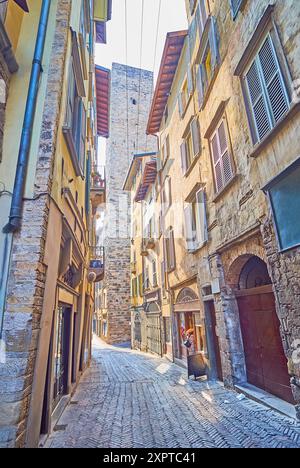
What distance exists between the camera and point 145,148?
2439 centimetres

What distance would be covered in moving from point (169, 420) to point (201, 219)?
5065 millimetres

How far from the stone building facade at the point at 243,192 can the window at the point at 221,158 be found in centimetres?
3

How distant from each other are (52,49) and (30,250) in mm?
3560

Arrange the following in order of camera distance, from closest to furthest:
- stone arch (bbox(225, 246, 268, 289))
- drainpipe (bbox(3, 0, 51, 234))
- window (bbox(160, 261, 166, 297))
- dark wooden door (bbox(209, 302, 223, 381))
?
drainpipe (bbox(3, 0, 51, 234)), stone arch (bbox(225, 246, 268, 289)), dark wooden door (bbox(209, 302, 223, 381)), window (bbox(160, 261, 166, 297))

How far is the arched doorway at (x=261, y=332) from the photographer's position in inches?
196

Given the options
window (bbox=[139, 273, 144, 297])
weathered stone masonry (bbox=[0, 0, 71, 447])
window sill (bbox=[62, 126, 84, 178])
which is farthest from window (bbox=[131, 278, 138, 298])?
weathered stone masonry (bbox=[0, 0, 71, 447])

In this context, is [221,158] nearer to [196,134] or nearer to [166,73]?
[196,134]

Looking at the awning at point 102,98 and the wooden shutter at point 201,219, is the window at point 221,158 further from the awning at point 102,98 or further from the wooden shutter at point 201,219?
the awning at point 102,98

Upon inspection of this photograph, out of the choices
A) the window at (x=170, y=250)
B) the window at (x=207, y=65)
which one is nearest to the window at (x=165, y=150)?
the window at (x=170, y=250)

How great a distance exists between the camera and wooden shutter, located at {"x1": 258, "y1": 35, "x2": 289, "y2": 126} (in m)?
4.27

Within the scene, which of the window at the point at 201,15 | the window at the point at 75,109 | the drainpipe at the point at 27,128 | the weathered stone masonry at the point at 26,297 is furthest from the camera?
the window at the point at 201,15

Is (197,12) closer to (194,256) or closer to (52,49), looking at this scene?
(52,49)

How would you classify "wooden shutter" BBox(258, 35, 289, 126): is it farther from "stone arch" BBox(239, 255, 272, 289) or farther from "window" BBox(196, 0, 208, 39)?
"window" BBox(196, 0, 208, 39)

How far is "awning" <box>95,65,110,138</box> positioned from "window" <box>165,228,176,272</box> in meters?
8.82
